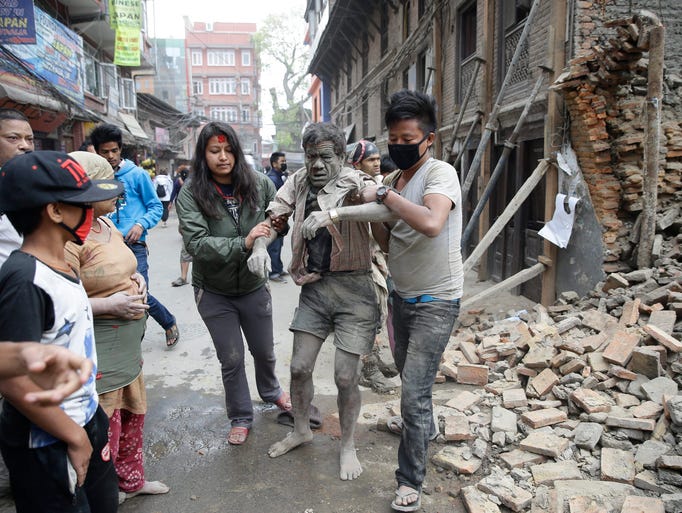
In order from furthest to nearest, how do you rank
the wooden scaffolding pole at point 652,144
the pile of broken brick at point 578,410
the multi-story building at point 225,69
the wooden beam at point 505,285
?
1. the multi-story building at point 225,69
2. the wooden beam at point 505,285
3. the wooden scaffolding pole at point 652,144
4. the pile of broken brick at point 578,410

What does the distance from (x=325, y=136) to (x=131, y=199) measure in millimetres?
2259

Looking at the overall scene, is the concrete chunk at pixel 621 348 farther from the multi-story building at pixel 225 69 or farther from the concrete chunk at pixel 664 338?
the multi-story building at pixel 225 69

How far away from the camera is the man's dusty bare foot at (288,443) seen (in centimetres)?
332

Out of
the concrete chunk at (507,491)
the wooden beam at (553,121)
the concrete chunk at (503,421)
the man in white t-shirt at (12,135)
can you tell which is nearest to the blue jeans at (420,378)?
the concrete chunk at (507,491)

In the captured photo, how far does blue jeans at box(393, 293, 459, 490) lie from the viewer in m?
2.71

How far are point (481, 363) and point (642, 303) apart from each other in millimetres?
1563

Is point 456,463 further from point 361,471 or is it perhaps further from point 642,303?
point 642,303

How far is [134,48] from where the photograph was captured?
51.5 feet

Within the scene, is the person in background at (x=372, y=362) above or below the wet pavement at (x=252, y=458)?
above

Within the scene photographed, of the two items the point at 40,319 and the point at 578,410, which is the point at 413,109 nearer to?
the point at 40,319

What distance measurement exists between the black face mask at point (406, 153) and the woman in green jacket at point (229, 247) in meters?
0.89

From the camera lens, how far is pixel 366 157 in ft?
15.6

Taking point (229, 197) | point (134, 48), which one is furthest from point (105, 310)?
point (134, 48)

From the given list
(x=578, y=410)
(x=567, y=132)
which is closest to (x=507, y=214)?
(x=567, y=132)
